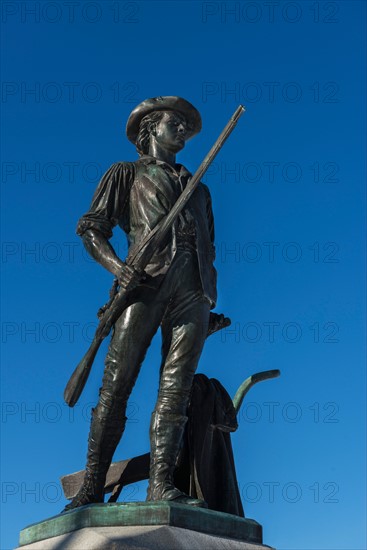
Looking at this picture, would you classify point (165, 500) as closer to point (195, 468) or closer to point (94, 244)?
point (195, 468)

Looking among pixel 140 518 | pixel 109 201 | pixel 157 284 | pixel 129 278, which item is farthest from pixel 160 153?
pixel 140 518

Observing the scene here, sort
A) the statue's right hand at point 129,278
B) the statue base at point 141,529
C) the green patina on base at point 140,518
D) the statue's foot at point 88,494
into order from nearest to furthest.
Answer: the statue base at point 141,529 < the green patina on base at point 140,518 < the statue's foot at point 88,494 < the statue's right hand at point 129,278

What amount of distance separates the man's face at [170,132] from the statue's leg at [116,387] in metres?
1.58

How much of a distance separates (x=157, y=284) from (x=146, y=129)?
1.65 m

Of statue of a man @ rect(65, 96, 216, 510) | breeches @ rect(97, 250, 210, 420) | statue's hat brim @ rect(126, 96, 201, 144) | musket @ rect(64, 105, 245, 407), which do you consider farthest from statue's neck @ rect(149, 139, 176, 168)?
breeches @ rect(97, 250, 210, 420)

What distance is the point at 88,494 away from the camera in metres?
6.70

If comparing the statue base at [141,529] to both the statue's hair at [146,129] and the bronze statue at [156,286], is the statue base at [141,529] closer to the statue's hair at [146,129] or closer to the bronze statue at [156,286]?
the bronze statue at [156,286]

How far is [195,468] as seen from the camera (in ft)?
24.1

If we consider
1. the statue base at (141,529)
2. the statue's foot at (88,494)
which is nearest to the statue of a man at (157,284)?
the statue's foot at (88,494)

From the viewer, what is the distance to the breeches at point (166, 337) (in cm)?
688

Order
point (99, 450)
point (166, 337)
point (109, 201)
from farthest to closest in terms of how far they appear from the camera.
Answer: point (109, 201) < point (166, 337) < point (99, 450)

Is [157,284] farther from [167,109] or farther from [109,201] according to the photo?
[167,109]

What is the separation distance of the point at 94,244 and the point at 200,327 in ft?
3.60

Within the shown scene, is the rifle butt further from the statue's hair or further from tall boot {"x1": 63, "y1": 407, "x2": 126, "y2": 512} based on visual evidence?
the statue's hair
